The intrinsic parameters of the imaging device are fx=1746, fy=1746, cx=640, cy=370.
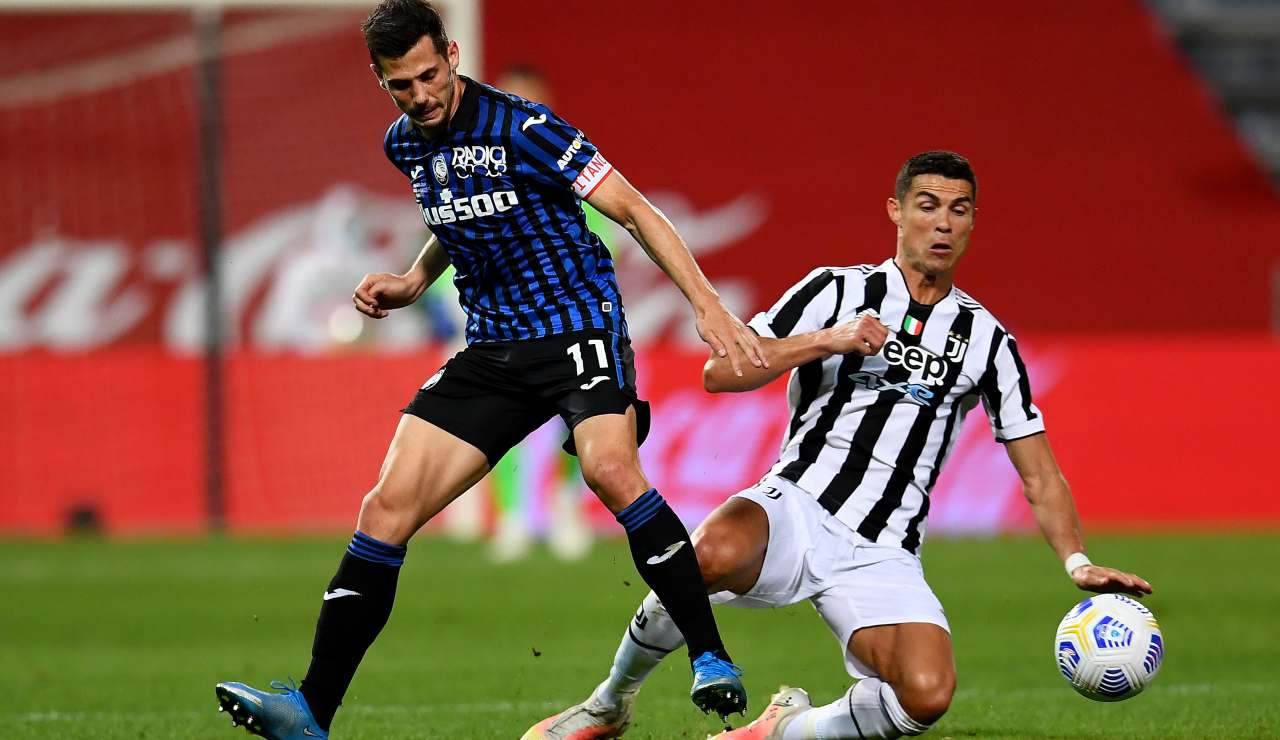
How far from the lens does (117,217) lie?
1623 cm

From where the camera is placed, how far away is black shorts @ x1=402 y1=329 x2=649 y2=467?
15.6 ft

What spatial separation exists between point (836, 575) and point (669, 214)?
13227 millimetres

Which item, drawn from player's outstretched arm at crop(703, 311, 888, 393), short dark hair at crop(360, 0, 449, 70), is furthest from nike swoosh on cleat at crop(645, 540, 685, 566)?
short dark hair at crop(360, 0, 449, 70)

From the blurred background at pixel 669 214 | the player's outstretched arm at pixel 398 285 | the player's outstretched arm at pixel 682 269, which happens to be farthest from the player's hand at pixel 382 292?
the blurred background at pixel 669 214

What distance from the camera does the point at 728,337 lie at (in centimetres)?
439

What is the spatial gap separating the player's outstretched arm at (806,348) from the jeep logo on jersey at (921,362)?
0.31 metres

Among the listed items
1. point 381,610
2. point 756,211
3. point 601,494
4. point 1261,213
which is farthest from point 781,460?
point 1261,213

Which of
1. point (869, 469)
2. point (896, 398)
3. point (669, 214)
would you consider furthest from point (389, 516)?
point (669, 214)

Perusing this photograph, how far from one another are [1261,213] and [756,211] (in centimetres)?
557

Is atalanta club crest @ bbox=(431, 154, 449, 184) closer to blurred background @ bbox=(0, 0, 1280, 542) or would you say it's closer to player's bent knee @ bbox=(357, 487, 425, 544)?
player's bent knee @ bbox=(357, 487, 425, 544)

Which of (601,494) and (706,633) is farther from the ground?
(601,494)

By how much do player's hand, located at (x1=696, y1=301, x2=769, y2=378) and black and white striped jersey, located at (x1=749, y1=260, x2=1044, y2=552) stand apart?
0.58 meters

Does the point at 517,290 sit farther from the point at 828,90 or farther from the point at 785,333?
the point at 828,90

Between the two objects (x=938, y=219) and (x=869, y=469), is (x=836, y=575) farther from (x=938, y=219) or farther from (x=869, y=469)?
(x=938, y=219)
